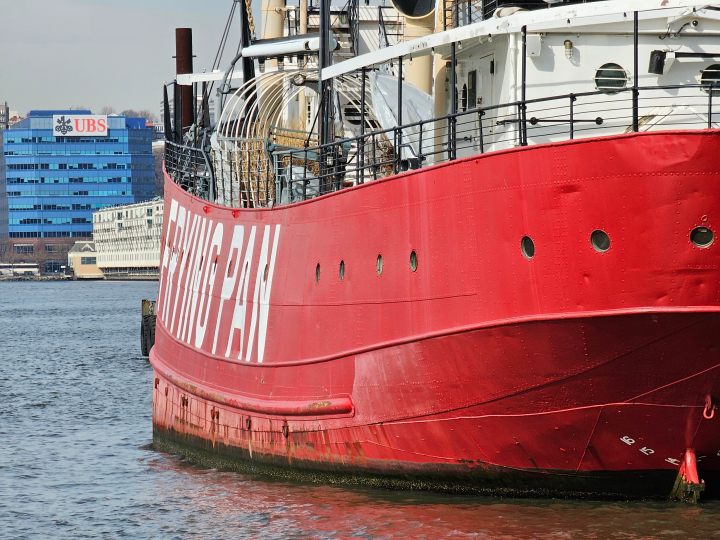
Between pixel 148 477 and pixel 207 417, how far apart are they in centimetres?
114

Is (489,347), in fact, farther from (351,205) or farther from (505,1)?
(505,1)

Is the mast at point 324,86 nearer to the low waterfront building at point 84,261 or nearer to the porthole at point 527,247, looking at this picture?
the porthole at point 527,247

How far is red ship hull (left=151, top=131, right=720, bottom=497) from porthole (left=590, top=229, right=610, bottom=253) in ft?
0.17

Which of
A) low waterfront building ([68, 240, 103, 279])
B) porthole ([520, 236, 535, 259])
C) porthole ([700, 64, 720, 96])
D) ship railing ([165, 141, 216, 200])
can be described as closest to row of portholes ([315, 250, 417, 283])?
porthole ([520, 236, 535, 259])

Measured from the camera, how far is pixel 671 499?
13.4 metres

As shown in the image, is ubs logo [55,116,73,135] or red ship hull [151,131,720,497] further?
ubs logo [55,116,73,135]

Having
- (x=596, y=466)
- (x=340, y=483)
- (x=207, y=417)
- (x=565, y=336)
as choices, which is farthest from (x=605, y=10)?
(x=207, y=417)

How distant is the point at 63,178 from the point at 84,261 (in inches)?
535

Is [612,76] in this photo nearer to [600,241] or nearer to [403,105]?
[600,241]

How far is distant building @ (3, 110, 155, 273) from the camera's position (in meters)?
180

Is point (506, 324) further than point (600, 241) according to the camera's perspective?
Yes

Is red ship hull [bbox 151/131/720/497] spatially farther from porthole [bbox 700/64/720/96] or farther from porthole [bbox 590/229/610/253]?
porthole [bbox 700/64/720/96]

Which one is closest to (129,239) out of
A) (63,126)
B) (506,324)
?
(63,126)

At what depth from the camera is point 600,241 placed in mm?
12227
